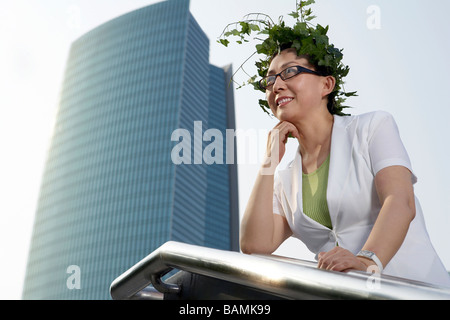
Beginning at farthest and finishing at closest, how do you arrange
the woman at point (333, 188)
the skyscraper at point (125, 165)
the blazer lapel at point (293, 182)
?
the skyscraper at point (125, 165) → the blazer lapel at point (293, 182) → the woman at point (333, 188)

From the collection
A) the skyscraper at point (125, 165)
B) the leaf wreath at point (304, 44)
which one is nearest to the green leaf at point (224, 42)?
the leaf wreath at point (304, 44)

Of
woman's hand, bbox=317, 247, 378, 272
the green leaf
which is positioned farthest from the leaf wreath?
woman's hand, bbox=317, 247, 378, 272

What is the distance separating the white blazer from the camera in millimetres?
2035

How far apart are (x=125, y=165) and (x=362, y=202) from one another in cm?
8386

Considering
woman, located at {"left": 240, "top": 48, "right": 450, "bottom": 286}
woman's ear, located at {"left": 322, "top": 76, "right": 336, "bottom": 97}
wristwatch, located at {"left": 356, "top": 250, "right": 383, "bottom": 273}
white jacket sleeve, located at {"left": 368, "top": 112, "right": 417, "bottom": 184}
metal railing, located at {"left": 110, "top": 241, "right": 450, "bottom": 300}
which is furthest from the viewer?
woman's ear, located at {"left": 322, "top": 76, "right": 336, "bottom": 97}

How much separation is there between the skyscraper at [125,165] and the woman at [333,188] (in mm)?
74979

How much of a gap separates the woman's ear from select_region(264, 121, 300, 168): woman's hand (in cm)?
30

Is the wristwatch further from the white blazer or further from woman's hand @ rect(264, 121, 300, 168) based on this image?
woman's hand @ rect(264, 121, 300, 168)

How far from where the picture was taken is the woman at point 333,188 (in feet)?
6.49

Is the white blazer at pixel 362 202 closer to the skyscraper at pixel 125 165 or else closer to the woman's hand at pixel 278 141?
the woman's hand at pixel 278 141

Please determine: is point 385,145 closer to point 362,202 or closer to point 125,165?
point 362,202

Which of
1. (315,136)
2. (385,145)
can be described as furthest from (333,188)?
(315,136)

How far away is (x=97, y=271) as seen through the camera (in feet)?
253

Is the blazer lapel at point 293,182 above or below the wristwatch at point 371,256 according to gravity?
above
